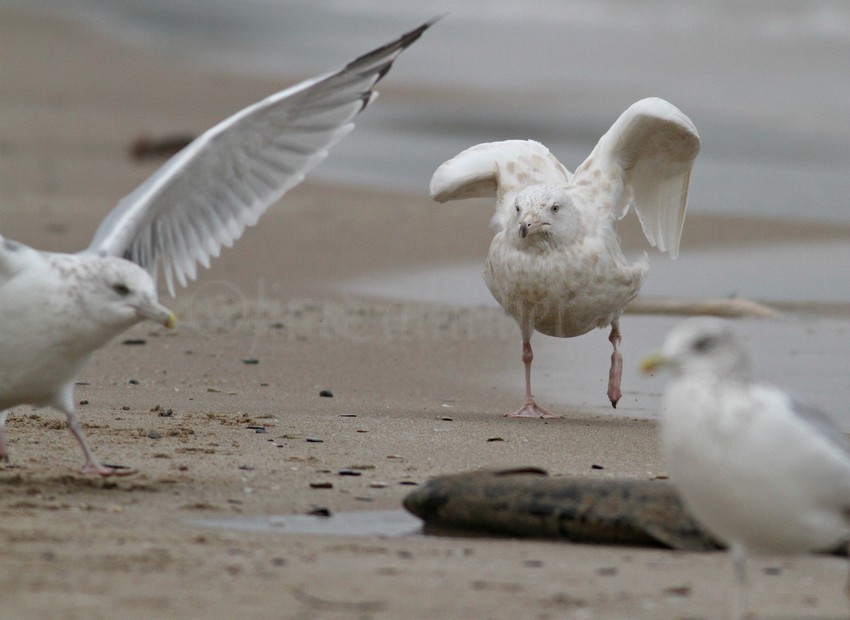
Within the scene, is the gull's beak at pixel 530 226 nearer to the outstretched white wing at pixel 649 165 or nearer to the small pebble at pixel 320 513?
the outstretched white wing at pixel 649 165

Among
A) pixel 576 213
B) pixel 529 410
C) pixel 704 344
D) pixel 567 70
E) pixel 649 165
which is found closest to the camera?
pixel 704 344

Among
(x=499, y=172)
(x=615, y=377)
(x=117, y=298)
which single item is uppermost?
(x=499, y=172)

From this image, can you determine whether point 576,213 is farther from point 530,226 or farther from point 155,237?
point 155,237

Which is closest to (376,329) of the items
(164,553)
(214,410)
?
(214,410)

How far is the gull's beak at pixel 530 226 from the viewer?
25.6ft

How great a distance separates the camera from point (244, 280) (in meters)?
11.4

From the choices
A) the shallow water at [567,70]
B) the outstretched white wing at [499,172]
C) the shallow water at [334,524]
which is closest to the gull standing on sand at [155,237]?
the shallow water at [334,524]

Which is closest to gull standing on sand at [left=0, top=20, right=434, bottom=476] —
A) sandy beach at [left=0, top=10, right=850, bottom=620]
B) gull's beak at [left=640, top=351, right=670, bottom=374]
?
sandy beach at [left=0, top=10, right=850, bottom=620]

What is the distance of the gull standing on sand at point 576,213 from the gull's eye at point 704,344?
369cm

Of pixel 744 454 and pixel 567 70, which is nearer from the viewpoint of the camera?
pixel 744 454

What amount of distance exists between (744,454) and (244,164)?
12.5 feet

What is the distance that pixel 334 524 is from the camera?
5129mm

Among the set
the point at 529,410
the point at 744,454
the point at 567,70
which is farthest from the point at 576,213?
the point at 567,70

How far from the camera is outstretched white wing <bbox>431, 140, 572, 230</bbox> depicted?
8.65 m
